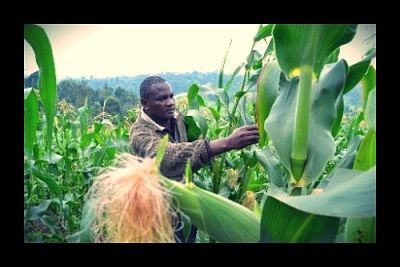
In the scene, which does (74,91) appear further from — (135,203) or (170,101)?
(135,203)

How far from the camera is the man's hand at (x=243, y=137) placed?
1151 millimetres

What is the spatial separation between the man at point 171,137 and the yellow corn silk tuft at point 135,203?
314 millimetres

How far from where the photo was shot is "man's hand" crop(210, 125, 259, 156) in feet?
3.78

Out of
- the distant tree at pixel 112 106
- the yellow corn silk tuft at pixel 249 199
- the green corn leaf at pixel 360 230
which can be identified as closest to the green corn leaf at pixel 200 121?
the yellow corn silk tuft at pixel 249 199

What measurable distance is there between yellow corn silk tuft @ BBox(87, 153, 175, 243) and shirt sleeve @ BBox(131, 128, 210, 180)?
35cm

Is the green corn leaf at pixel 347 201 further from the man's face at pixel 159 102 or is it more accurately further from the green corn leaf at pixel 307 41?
the man's face at pixel 159 102

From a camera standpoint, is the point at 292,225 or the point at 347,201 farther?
the point at 292,225

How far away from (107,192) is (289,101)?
1.39ft

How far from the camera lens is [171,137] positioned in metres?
1.27

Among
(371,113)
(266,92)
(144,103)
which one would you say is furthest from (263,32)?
(371,113)

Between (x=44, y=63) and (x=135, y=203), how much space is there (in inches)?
15.0

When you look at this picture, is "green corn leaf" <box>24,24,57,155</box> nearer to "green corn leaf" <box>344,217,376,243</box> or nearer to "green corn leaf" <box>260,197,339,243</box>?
"green corn leaf" <box>260,197,339,243</box>

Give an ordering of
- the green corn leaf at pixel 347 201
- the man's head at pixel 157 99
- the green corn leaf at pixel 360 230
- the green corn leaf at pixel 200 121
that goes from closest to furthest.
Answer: the green corn leaf at pixel 347 201
the green corn leaf at pixel 360 230
the man's head at pixel 157 99
the green corn leaf at pixel 200 121
